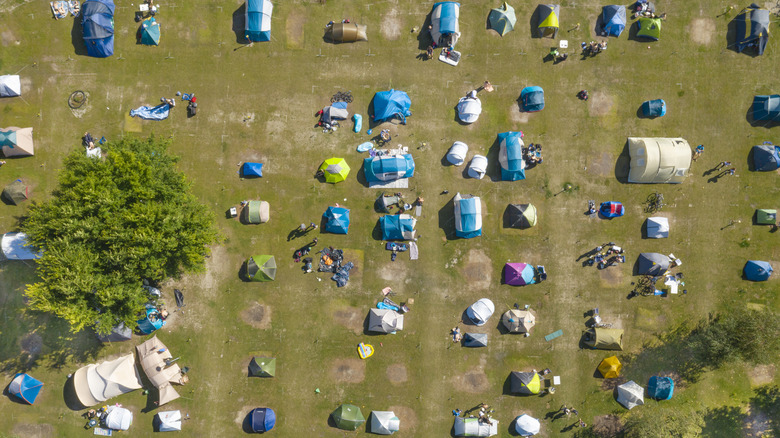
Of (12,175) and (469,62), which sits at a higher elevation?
(469,62)

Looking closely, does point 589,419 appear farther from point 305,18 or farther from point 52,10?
point 52,10

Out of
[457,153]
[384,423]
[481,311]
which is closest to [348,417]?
[384,423]

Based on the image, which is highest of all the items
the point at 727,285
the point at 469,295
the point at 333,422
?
the point at 727,285

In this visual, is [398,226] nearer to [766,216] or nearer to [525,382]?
[525,382]

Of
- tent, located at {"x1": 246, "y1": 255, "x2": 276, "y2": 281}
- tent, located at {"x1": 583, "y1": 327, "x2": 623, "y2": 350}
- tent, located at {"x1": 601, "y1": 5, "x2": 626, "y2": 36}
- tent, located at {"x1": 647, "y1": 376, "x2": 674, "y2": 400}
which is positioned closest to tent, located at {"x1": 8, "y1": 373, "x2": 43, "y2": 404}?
tent, located at {"x1": 246, "y1": 255, "x2": 276, "y2": 281}

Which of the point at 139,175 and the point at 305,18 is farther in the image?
the point at 305,18

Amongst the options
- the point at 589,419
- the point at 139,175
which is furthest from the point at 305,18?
the point at 589,419

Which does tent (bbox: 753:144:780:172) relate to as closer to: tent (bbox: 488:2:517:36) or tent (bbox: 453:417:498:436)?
tent (bbox: 488:2:517:36)
